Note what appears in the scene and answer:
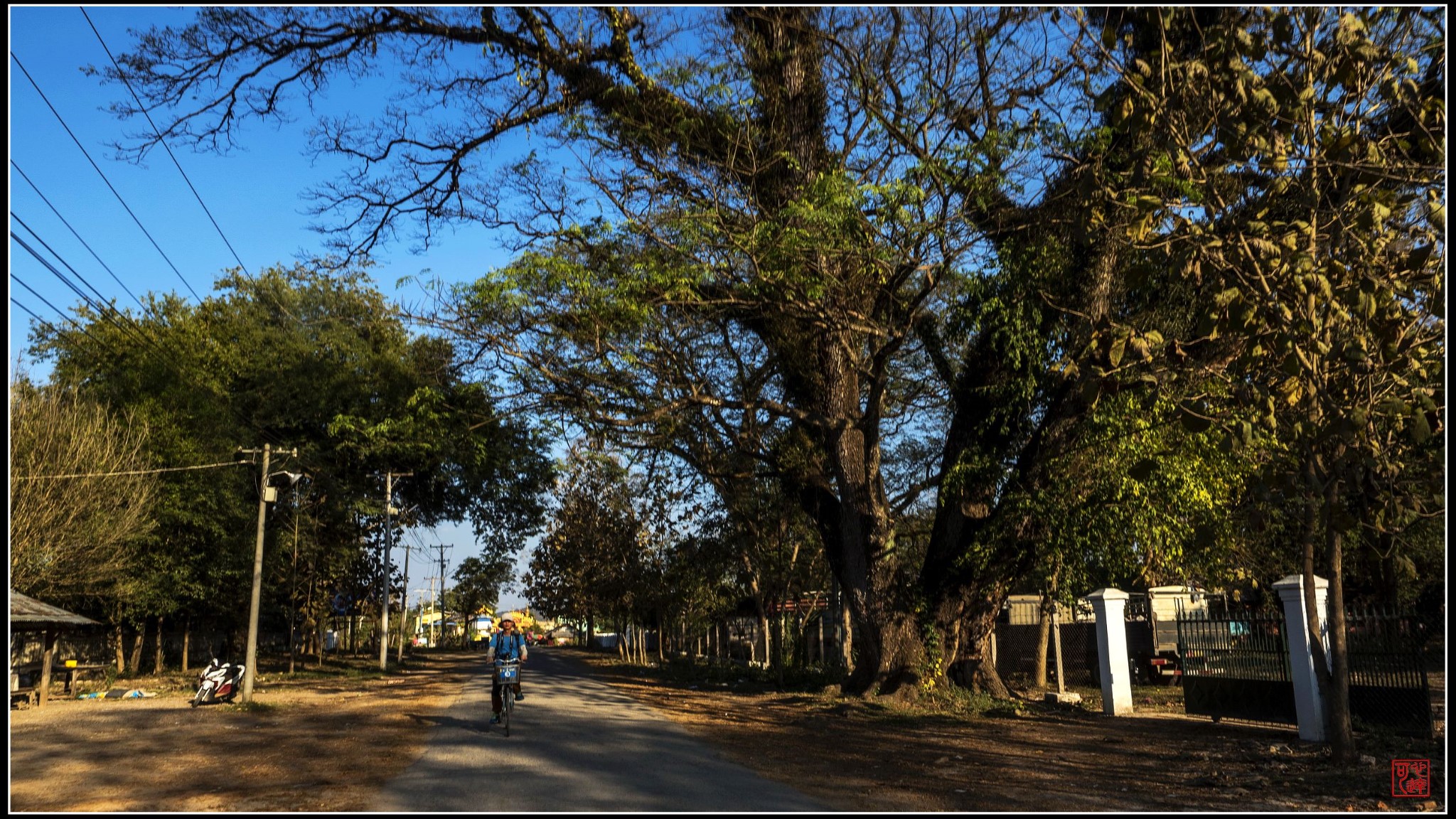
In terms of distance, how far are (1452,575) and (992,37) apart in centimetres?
998

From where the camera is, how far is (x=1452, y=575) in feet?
23.5

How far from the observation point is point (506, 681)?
13.8 m

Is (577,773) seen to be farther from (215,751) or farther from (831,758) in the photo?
(215,751)

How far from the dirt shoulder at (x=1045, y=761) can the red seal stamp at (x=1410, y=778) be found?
0.13 metres

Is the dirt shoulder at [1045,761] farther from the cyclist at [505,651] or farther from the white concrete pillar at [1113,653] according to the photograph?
the cyclist at [505,651]

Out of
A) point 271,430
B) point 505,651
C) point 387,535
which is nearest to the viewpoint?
point 505,651

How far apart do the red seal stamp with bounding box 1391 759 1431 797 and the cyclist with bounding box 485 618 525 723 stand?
32.6ft

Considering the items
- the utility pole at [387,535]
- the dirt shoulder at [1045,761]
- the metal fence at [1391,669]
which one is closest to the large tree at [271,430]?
the utility pole at [387,535]

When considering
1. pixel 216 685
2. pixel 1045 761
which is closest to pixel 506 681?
pixel 1045 761

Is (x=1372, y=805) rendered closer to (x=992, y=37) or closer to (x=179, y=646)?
(x=992, y=37)

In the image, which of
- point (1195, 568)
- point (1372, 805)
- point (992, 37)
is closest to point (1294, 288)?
point (1372, 805)

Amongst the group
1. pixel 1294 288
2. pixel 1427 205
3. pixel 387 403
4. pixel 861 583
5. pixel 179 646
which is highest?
pixel 387 403

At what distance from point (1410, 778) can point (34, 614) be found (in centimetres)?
2230

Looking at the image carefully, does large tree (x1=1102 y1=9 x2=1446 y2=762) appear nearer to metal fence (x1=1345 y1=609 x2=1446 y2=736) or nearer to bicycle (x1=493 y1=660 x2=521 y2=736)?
metal fence (x1=1345 y1=609 x2=1446 y2=736)
